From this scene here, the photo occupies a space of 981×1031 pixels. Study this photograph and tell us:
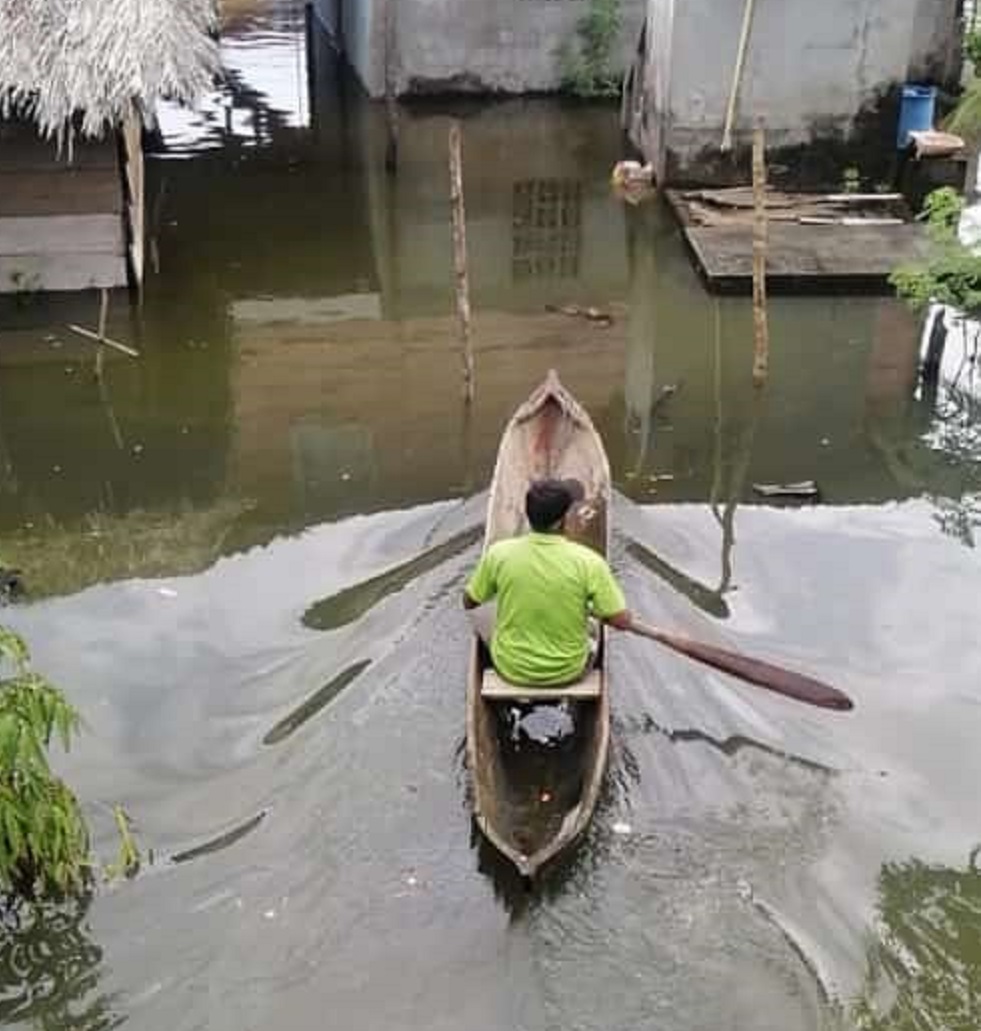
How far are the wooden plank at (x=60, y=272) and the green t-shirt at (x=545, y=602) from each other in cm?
744

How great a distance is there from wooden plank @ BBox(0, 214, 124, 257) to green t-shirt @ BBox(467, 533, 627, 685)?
7391 millimetres

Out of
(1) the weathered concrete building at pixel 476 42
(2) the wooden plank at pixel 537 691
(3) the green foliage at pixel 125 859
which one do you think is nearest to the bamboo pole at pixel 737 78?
(1) the weathered concrete building at pixel 476 42

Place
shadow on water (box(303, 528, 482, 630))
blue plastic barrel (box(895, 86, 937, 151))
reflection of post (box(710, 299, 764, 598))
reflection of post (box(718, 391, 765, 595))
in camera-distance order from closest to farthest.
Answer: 1. shadow on water (box(303, 528, 482, 630))
2. reflection of post (box(718, 391, 765, 595))
3. reflection of post (box(710, 299, 764, 598))
4. blue plastic barrel (box(895, 86, 937, 151))

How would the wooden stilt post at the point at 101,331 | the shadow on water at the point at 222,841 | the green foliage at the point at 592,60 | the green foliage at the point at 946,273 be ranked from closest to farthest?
the shadow on water at the point at 222,841 < the green foliage at the point at 946,273 < the wooden stilt post at the point at 101,331 < the green foliage at the point at 592,60

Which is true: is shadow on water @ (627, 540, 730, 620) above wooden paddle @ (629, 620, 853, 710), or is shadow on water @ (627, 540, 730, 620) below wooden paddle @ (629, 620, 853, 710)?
below

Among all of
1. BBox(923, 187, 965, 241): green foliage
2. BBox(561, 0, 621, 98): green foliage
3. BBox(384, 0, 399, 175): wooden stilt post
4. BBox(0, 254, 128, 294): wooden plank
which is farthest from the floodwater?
BBox(561, 0, 621, 98): green foliage

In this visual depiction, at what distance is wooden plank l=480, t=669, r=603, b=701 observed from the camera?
6465mm

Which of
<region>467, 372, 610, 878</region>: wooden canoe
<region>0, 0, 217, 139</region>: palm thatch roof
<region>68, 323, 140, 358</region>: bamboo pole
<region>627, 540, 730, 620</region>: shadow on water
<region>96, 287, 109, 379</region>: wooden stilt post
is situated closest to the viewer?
<region>467, 372, 610, 878</region>: wooden canoe

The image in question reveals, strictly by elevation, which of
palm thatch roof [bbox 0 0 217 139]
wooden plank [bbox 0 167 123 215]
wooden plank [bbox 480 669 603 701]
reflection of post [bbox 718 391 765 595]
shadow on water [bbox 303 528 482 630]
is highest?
palm thatch roof [bbox 0 0 217 139]

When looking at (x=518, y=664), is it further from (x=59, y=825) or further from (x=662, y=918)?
(x=59, y=825)

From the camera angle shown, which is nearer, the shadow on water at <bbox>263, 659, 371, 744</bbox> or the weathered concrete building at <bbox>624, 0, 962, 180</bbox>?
the shadow on water at <bbox>263, 659, 371, 744</bbox>

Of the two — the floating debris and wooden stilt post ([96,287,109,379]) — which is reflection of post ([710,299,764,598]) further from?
wooden stilt post ([96,287,109,379])

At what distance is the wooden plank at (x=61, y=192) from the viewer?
1228cm

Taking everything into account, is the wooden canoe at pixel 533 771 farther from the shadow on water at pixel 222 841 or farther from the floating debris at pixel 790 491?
the floating debris at pixel 790 491
